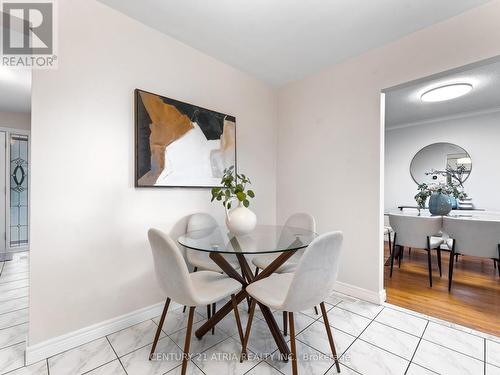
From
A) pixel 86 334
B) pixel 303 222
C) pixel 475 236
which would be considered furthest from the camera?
pixel 475 236

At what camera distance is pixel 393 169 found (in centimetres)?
507

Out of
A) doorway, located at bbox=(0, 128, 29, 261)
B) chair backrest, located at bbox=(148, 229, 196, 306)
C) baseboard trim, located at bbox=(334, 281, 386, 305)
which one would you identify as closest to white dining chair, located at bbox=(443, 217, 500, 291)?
baseboard trim, located at bbox=(334, 281, 386, 305)

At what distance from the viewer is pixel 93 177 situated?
1.72 meters

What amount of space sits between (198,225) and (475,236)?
284cm

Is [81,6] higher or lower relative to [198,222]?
higher

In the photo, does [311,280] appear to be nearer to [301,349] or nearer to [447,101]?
[301,349]

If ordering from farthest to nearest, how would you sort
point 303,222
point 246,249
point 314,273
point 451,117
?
point 451,117 < point 303,222 < point 246,249 < point 314,273

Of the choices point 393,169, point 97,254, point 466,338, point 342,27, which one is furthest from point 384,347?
point 393,169

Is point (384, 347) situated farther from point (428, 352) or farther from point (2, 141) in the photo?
point (2, 141)

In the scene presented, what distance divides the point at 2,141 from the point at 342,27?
215 inches

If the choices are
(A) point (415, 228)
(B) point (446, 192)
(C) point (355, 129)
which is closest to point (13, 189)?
(C) point (355, 129)

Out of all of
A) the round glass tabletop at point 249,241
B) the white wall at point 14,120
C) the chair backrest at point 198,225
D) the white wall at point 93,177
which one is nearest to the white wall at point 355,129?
the round glass tabletop at point 249,241

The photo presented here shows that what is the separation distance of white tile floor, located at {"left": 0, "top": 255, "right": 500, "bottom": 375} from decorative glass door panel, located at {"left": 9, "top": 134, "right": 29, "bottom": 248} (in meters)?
2.92

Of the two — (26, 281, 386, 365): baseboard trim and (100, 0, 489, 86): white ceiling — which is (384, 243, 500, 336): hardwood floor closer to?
(26, 281, 386, 365): baseboard trim
